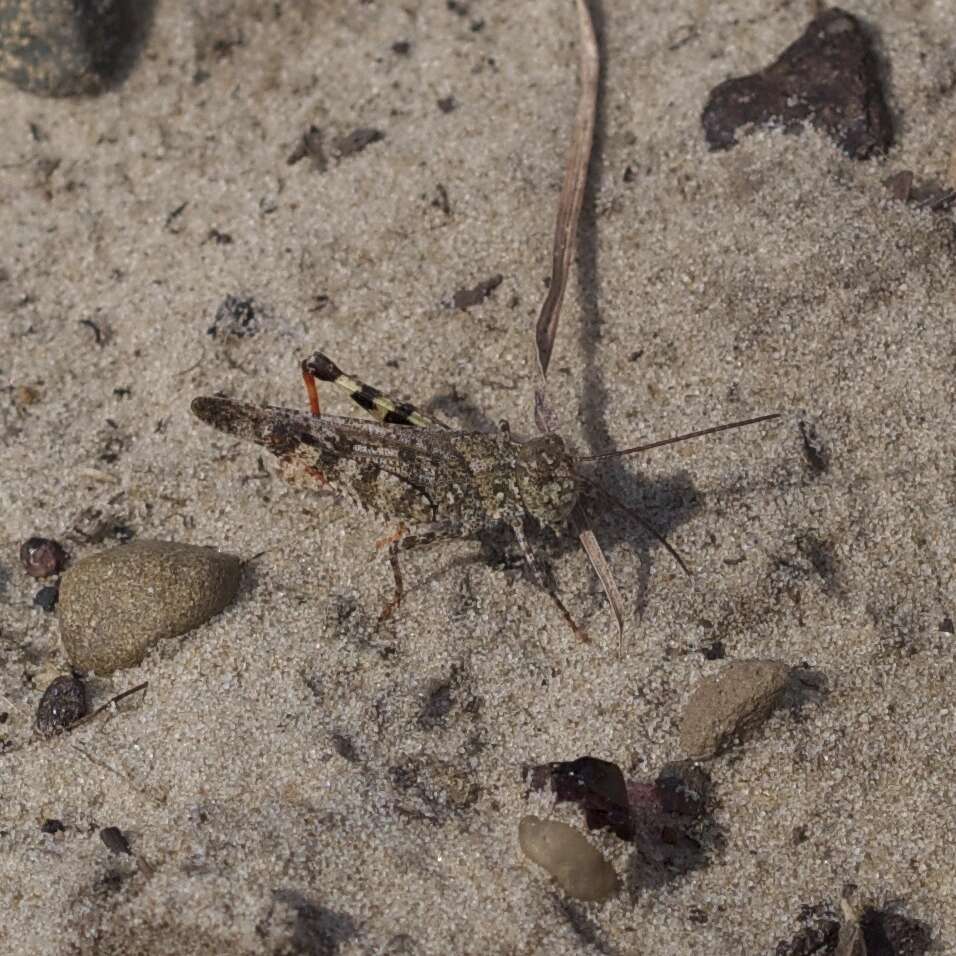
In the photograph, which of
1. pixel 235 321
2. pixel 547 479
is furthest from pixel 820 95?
pixel 235 321

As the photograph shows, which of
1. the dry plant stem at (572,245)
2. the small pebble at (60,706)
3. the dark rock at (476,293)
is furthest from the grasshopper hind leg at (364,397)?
the small pebble at (60,706)

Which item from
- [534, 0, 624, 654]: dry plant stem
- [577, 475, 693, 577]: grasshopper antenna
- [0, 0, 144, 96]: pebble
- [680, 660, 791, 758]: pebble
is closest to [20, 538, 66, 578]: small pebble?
[534, 0, 624, 654]: dry plant stem

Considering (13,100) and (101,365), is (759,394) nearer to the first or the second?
(101,365)

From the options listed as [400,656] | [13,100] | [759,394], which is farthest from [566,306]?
[13,100]

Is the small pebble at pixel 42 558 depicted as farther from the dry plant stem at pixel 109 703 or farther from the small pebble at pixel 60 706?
the dry plant stem at pixel 109 703

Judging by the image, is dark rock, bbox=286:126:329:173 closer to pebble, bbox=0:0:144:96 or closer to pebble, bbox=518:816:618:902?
pebble, bbox=0:0:144:96

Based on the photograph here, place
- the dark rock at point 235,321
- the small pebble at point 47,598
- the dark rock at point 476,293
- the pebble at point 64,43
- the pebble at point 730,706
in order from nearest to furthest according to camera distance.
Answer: the pebble at point 730,706, the small pebble at point 47,598, the dark rock at point 476,293, the dark rock at point 235,321, the pebble at point 64,43
